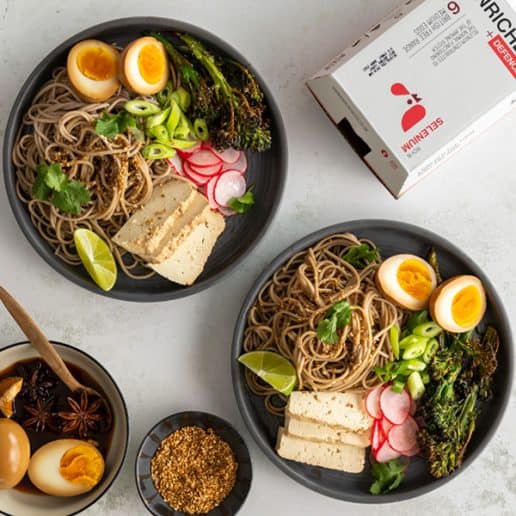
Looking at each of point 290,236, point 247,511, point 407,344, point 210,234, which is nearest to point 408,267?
point 407,344

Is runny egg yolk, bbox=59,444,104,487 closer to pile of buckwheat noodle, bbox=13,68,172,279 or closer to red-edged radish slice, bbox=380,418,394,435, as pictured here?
pile of buckwheat noodle, bbox=13,68,172,279

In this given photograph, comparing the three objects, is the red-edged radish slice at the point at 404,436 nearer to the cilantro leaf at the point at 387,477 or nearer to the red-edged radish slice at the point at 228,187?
the cilantro leaf at the point at 387,477

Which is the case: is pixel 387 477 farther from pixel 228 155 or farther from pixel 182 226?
pixel 228 155

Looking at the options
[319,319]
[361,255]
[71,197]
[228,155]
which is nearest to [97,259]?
[71,197]

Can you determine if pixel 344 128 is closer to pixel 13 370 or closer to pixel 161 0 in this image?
pixel 161 0

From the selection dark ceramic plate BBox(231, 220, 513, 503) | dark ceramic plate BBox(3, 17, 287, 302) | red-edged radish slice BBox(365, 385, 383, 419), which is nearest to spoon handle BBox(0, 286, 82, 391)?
dark ceramic plate BBox(3, 17, 287, 302)
